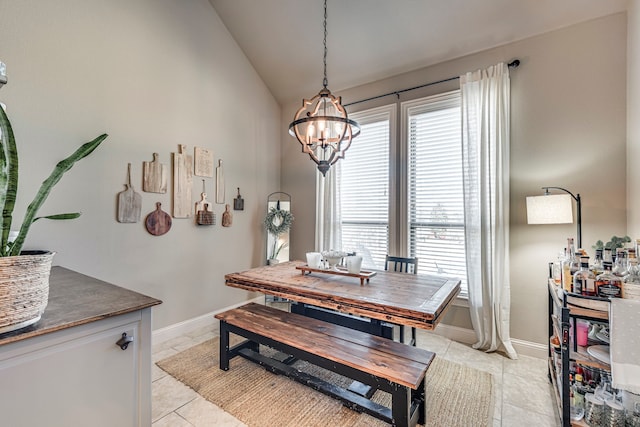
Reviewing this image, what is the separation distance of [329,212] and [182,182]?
1811 mm

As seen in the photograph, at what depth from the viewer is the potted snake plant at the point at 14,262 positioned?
2.93ft

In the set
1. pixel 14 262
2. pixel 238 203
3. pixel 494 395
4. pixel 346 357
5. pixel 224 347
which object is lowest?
pixel 494 395

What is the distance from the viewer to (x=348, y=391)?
75.9 inches

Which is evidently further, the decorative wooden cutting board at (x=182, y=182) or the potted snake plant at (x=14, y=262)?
the decorative wooden cutting board at (x=182, y=182)

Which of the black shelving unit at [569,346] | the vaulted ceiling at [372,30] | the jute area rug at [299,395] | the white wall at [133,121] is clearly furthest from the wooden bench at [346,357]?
the vaulted ceiling at [372,30]

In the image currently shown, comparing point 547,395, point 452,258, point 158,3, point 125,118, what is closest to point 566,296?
point 547,395

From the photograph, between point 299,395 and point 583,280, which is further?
point 299,395

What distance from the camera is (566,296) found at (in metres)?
1.62

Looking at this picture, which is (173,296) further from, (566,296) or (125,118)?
(566,296)

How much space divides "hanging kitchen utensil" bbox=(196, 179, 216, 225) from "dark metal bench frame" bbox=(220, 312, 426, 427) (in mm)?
1335

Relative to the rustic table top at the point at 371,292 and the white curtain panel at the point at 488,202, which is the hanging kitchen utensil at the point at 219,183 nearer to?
the rustic table top at the point at 371,292

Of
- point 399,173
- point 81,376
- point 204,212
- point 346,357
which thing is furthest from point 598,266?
point 204,212

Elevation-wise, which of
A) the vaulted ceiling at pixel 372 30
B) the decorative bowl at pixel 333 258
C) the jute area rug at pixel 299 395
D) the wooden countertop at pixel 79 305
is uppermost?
the vaulted ceiling at pixel 372 30

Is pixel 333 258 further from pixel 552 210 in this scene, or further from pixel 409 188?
pixel 552 210
